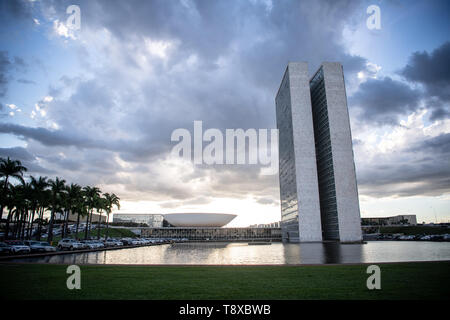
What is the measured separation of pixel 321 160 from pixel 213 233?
8125cm

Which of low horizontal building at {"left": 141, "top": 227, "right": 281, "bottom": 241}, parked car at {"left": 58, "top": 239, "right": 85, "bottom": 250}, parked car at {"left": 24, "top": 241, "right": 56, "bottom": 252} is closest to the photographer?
parked car at {"left": 24, "top": 241, "right": 56, "bottom": 252}

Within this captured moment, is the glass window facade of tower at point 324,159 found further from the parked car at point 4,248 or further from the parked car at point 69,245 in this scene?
the parked car at point 4,248

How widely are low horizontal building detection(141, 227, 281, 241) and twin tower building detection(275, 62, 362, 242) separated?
47243mm

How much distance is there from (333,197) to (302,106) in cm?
2944

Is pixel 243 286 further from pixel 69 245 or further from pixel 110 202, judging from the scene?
pixel 110 202

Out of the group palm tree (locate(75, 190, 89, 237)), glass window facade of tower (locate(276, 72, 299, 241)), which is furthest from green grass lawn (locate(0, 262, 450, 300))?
glass window facade of tower (locate(276, 72, 299, 241))

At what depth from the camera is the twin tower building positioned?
76.3 metres

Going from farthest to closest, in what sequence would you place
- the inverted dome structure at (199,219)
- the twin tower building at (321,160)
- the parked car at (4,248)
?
the inverted dome structure at (199,219), the twin tower building at (321,160), the parked car at (4,248)

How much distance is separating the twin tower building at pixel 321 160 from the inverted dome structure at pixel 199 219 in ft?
197

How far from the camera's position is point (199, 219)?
484ft

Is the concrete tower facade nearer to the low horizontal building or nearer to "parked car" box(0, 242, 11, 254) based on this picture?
the low horizontal building

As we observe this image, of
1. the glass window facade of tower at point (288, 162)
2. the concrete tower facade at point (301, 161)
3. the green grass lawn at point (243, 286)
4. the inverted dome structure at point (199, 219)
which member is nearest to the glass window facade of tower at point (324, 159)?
the concrete tower facade at point (301, 161)

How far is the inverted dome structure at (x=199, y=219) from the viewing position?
14675 cm
